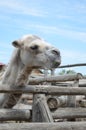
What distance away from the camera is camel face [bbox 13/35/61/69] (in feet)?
14.8

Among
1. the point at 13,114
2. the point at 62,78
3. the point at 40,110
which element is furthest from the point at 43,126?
the point at 62,78

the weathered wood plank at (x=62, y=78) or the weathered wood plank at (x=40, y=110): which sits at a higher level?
the weathered wood plank at (x=62, y=78)

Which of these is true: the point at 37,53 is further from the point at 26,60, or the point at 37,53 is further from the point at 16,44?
the point at 16,44

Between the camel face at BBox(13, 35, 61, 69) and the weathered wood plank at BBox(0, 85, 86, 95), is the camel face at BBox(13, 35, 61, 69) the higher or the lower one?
the higher one

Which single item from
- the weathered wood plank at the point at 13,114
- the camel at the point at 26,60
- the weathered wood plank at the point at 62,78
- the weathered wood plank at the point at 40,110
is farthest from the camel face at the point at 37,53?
the weathered wood plank at the point at 62,78

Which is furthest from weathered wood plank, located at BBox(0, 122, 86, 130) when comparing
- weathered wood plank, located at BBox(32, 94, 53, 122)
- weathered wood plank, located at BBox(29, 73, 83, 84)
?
weathered wood plank, located at BBox(29, 73, 83, 84)

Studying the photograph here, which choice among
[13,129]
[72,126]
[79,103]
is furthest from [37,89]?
[79,103]

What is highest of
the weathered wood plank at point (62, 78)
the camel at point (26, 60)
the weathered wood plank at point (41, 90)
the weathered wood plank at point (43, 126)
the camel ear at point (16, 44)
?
the camel ear at point (16, 44)

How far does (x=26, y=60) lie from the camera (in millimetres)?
4922

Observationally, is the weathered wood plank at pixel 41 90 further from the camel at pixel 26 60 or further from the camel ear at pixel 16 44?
the camel ear at pixel 16 44

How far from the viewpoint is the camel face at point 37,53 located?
4500mm

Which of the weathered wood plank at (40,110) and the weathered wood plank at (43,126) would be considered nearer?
the weathered wood plank at (43,126)

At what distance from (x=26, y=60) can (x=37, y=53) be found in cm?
18

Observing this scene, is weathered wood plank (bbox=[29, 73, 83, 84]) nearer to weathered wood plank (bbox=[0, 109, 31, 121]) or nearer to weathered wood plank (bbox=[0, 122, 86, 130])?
weathered wood plank (bbox=[0, 109, 31, 121])
